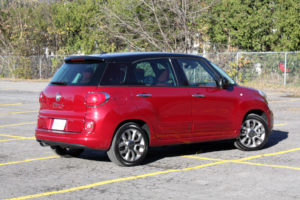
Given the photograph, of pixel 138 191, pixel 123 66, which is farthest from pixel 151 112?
pixel 138 191

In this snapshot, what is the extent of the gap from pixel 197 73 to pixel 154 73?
0.79 meters

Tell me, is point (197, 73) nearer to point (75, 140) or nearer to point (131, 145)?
point (131, 145)

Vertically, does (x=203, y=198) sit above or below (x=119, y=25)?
below

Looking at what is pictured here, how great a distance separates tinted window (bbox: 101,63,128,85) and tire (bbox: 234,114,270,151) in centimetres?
253

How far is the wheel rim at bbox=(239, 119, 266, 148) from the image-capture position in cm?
978

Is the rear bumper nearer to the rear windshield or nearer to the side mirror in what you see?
the rear windshield

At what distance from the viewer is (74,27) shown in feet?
147

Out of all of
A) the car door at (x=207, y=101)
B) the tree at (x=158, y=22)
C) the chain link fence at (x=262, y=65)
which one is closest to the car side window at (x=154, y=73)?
the car door at (x=207, y=101)

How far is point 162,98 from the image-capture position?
866 cm

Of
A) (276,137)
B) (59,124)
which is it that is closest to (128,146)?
(59,124)

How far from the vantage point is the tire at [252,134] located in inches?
385

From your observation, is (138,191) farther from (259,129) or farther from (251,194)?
(259,129)

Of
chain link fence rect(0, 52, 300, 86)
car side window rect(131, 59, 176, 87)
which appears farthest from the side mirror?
chain link fence rect(0, 52, 300, 86)

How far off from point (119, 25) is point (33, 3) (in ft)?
63.8
